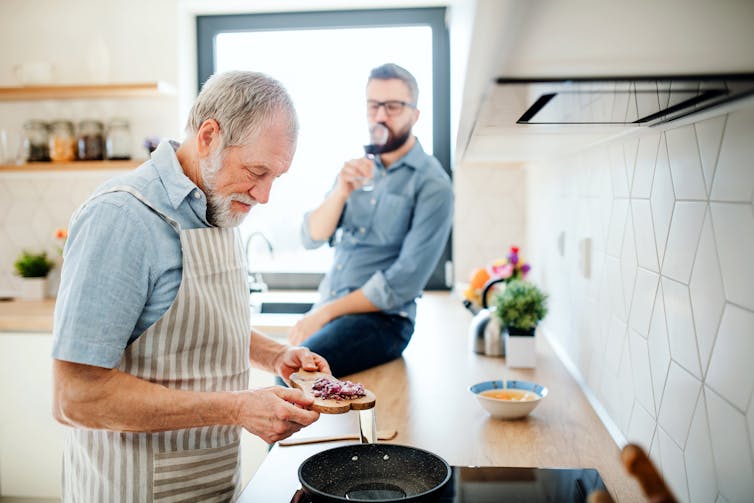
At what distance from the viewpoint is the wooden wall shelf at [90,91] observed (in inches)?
123

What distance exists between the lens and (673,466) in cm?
114

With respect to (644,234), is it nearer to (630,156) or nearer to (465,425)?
(630,156)

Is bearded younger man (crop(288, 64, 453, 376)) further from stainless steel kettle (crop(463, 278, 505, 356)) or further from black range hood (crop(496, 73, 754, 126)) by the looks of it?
black range hood (crop(496, 73, 754, 126))

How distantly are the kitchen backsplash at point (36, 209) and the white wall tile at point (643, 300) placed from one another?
2.65m

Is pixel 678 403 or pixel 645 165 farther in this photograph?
pixel 645 165

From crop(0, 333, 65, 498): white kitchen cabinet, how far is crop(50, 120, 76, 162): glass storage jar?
0.82 meters

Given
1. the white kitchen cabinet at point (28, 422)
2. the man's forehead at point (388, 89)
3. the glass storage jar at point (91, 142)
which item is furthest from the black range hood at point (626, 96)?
the glass storage jar at point (91, 142)

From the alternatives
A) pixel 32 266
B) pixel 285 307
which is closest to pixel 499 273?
pixel 285 307

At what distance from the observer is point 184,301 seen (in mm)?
1256

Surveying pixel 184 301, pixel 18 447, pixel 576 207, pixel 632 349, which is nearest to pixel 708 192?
pixel 632 349

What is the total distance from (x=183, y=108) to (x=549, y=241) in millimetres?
1756

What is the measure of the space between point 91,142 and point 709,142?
285cm

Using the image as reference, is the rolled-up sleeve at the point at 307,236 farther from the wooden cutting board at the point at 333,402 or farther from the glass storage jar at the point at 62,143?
the glass storage jar at the point at 62,143

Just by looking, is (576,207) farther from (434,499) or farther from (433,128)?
(433,128)
